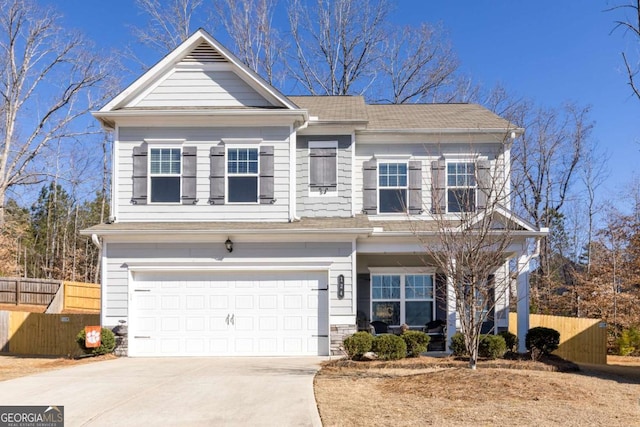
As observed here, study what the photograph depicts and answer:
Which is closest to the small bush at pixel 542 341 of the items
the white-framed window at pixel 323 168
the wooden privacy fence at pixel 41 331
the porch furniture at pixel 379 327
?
the porch furniture at pixel 379 327

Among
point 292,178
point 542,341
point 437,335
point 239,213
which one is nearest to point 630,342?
point 542,341

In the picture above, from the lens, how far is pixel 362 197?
1880 centimetres

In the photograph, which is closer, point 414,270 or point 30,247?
point 414,270

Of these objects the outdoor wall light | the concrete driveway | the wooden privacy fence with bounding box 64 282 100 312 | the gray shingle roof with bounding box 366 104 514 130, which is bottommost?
the concrete driveway

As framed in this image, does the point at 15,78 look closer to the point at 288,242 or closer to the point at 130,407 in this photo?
the point at 288,242

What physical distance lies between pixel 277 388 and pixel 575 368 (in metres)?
6.99

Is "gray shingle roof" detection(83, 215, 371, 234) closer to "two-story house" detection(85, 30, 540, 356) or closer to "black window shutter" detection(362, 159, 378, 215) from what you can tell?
"two-story house" detection(85, 30, 540, 356)

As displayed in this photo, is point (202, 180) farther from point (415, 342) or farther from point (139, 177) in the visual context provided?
point (415, 342)

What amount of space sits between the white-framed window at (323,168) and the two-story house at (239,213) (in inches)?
1.1

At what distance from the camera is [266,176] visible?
691 inches

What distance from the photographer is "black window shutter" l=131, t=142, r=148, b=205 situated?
17500 mm

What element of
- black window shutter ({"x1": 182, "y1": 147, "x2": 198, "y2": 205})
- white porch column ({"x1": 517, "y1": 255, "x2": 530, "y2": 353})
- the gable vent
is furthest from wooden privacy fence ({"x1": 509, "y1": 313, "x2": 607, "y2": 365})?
the gable vent

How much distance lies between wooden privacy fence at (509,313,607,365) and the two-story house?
415cm

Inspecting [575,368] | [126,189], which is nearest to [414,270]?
[575,368]
